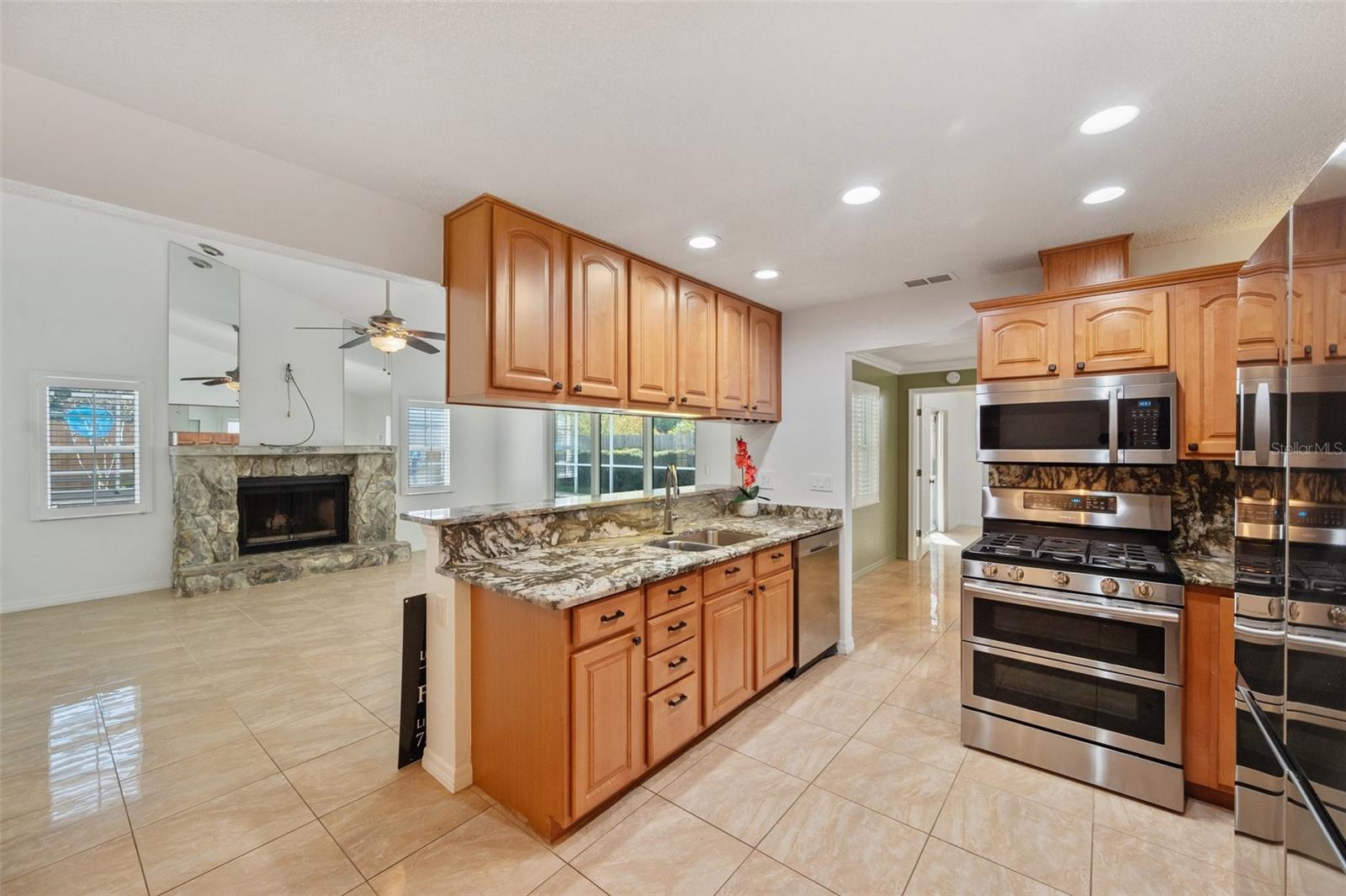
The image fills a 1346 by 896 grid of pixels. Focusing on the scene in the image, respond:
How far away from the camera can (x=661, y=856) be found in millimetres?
1861

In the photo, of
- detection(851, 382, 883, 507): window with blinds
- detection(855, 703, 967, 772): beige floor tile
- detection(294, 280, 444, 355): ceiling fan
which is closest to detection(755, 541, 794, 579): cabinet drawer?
detection(855, 703, 967, 772): beige floor tile

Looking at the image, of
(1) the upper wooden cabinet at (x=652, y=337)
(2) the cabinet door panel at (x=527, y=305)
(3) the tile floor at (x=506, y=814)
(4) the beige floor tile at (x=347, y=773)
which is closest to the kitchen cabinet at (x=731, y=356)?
(1) the upper wooden cabinet at (x=652, y=337)

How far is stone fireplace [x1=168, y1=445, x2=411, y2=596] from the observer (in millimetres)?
5207

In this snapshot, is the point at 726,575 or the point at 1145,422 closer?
the point at 1145,422

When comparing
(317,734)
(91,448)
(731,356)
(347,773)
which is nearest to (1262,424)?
(731,356)

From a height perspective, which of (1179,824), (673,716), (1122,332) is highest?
(1122,332)

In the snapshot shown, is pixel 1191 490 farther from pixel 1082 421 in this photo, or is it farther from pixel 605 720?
pixel 605 720

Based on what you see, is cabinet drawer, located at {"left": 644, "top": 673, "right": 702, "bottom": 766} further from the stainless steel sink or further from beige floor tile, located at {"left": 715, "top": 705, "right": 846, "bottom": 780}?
the stainless steel sink

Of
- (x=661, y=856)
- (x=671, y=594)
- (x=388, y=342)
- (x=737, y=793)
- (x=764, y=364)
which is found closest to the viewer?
(x=661, y=856)

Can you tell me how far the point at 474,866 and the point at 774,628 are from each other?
178 cm

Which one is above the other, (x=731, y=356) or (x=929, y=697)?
(x=731, y=356)

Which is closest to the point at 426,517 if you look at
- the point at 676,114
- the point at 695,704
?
the point at 695,704

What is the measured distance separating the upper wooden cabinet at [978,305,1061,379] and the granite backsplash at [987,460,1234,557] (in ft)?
1.80

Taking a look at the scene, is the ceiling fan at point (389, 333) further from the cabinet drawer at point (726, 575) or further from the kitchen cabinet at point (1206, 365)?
the kitchen cabinet at point (1206, 365)
